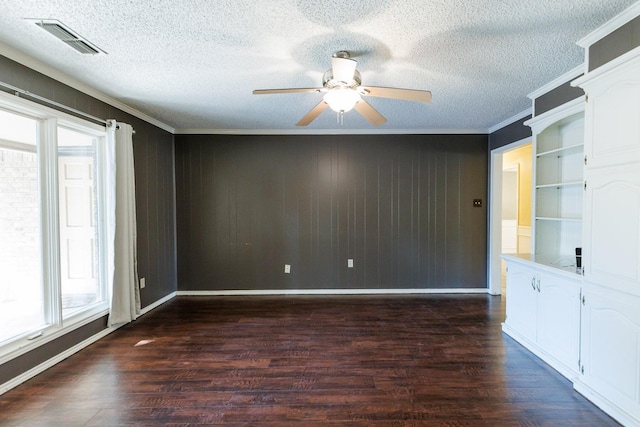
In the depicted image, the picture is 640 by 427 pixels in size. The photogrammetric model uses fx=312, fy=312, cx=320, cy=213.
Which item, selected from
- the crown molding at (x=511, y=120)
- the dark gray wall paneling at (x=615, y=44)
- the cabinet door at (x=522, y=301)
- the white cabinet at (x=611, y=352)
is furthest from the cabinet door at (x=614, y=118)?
the crown molding at (x=511, y=120)

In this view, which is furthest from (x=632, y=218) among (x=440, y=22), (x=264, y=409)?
(x=264, y=409)

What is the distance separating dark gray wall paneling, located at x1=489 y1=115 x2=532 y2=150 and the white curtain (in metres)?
4.52

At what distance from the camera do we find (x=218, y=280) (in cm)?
470

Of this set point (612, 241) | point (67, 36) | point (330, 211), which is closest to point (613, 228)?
point (612, 241)

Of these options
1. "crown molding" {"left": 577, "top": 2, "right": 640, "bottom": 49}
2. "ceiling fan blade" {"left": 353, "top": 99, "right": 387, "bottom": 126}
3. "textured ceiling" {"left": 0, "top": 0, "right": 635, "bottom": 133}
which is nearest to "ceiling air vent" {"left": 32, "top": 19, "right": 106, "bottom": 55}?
"textured ceiling" {"left": 0, "top": 0, "right": 635, "bottom": 133}

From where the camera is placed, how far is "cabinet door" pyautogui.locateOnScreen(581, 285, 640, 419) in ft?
5.87

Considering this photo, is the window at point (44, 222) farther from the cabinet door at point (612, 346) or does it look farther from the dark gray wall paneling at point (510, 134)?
the dark gray wall paneling at point (510, 134)

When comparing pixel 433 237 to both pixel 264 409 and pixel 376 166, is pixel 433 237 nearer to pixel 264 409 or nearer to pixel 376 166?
→ pixel 376 166

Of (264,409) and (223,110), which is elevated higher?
(223,110)

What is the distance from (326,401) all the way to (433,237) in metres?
3.17

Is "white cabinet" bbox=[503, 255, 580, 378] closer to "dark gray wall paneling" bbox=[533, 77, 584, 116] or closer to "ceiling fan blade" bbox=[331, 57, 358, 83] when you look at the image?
"dark gray wall paneling" bbox=[533, 77, 584, 116]

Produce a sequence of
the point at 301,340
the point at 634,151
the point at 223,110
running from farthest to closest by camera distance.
→ the point at 223,110
the point at 301,340
the point at 634,151

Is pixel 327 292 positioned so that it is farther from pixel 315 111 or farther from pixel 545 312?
pixel 315 111

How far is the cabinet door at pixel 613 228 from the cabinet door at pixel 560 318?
12.4 inches
